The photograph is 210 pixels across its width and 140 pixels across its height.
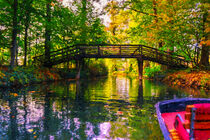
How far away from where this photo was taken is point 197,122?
2.93 m

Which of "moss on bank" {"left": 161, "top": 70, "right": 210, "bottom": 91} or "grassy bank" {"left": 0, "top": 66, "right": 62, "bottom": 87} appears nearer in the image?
"grassy bank" {"left": 0, "top": 66, "right": 62, "bottom": 87}

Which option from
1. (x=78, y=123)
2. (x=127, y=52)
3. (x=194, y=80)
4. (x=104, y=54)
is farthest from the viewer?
(x=127, y=52)

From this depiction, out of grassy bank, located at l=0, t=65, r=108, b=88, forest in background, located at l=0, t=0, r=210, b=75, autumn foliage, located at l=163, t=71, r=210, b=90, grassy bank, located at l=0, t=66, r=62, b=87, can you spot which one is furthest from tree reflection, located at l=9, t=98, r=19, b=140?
autumn foliage, located at l=163, t=71, r=210, b=90

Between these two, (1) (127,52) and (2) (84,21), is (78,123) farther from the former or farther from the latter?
(2) (84,21)

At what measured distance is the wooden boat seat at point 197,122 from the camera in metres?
2.85

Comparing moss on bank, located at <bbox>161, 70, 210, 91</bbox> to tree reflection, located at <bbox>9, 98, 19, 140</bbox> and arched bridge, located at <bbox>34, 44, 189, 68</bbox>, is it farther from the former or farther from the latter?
tree reflection, located at <bbox>9, 98, 19, 140</bbox>

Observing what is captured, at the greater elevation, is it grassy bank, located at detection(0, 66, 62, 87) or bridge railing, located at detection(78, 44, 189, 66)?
bridge railing, located at detection(78, 44, 189, 66)

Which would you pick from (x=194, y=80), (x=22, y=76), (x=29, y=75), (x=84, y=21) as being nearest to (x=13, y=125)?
(x=22, y=76)

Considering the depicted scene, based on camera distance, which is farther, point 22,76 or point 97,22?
point 97,22

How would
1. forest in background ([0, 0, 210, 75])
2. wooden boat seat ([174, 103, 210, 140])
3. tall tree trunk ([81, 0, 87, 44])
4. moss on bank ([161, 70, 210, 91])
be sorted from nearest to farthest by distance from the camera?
wooden boat seat ([174, 103, 210, 140]) < moss on bank ([161, 70, 210, 91]) < forest in background ([0, 0, 210, 75]) < tall tree trunk ([81, 0, 87, 44])

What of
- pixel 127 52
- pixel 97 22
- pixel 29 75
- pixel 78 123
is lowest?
pixel 78 123

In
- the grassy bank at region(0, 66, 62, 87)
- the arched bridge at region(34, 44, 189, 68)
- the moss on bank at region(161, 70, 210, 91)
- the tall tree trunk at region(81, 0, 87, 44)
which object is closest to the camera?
the grassy bank at region(0, 66, 62, 87)

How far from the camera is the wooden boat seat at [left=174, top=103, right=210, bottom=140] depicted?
2.85m

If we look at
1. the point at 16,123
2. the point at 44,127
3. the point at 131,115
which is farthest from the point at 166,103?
the point at 16,123
